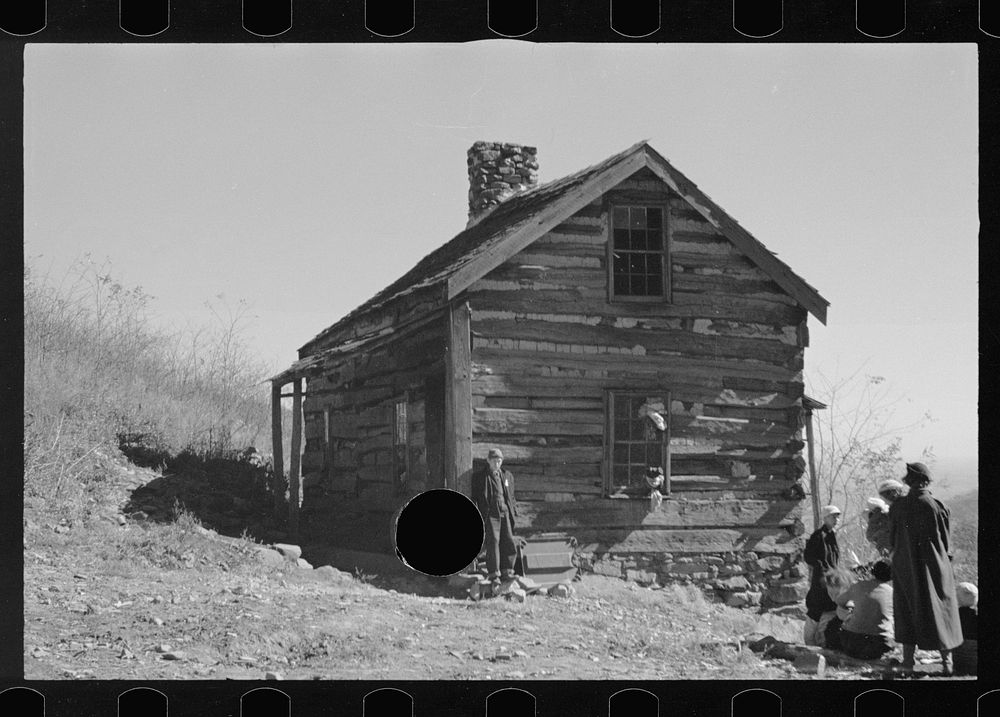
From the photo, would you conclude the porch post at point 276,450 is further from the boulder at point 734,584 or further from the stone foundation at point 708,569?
the boulder at point 734,584

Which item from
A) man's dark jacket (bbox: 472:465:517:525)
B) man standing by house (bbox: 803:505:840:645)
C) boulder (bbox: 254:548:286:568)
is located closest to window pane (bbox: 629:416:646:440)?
man's dark jacket (bbox: 472:465:517:525)

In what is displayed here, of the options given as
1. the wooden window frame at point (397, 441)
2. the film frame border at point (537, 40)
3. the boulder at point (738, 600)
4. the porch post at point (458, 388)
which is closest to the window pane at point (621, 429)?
the porch post at point (458, 388)

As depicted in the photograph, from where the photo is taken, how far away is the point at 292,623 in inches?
345

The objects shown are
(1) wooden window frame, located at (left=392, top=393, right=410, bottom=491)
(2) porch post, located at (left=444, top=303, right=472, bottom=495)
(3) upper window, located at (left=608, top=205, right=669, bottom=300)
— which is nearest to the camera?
(1) wooden window frame, located at (left=392, top=393, right=410, bottom=491)

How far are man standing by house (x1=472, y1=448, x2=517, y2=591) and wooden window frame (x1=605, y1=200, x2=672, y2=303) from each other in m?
1.99

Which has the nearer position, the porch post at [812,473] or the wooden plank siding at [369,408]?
the porch post at [812,473]

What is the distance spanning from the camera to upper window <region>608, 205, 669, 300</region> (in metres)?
11.0

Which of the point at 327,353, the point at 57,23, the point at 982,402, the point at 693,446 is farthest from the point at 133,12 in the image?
the point at 982,402

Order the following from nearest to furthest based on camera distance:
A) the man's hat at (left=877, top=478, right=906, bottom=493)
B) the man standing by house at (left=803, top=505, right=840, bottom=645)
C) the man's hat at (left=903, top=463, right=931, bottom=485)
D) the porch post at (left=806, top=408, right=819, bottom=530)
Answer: the man's hat at (left=903, top=463, right=931, bottom=485) < the man's hat at (left=877, top=478, right=906, bottom=493) < the man standing by house at (left=803, top=505, right=840, bottom=645) < the porch post at (left=806, top=408, right=819, bottom=530)

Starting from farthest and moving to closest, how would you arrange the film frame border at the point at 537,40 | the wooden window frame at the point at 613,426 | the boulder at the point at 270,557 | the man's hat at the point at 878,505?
the wooden window frame at the point at 613,426 → the boulder at the point at 270,557 → the man's hat at the point at 878,505 → the film frame border at the point at 537,40

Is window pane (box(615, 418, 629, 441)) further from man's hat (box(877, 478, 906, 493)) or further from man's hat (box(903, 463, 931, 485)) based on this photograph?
man's hat (box(903, 463, 931, 485))

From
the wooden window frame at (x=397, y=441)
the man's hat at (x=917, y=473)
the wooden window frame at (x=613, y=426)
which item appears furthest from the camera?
the wooden window frame at (x=613, y=426)

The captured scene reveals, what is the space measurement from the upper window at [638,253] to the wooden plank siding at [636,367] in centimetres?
14

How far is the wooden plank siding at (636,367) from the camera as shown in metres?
10.7
